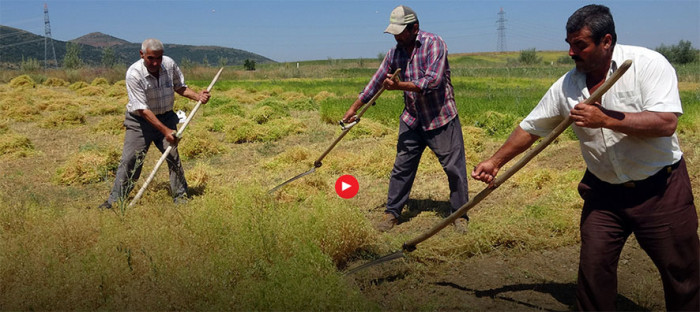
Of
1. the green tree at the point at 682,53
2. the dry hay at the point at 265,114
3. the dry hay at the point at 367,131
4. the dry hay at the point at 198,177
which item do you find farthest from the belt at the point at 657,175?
the green tree at the point at 682,53

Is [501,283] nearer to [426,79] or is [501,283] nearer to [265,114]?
[426,79]

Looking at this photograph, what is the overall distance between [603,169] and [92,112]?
44.3 ft

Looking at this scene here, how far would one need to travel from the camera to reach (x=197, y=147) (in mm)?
8391

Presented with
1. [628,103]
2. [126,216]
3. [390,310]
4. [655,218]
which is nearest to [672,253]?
[655,218]

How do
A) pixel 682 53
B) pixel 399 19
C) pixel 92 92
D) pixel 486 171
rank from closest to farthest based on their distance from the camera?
pixel 486 171 < pixel 399 19 < pixel 92 92 < pixel 682 53

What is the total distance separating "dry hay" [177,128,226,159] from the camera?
27.4ft

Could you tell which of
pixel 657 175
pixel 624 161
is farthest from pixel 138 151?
pixel 657 175

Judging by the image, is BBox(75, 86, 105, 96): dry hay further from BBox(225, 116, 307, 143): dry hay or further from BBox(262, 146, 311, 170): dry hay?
BBox(262, 146, 311, 170): dry hay

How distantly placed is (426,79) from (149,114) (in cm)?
248

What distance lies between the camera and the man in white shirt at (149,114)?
498cm

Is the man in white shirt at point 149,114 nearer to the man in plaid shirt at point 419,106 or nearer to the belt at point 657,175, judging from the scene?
the man in plaid shirt at point 419,106

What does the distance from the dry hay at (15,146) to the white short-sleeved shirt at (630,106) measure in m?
8.49

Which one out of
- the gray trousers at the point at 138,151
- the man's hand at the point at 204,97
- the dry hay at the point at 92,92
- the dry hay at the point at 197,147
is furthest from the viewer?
the dry hay at the point at 92,92

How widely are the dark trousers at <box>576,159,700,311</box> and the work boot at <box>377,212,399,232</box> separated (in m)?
2.25
